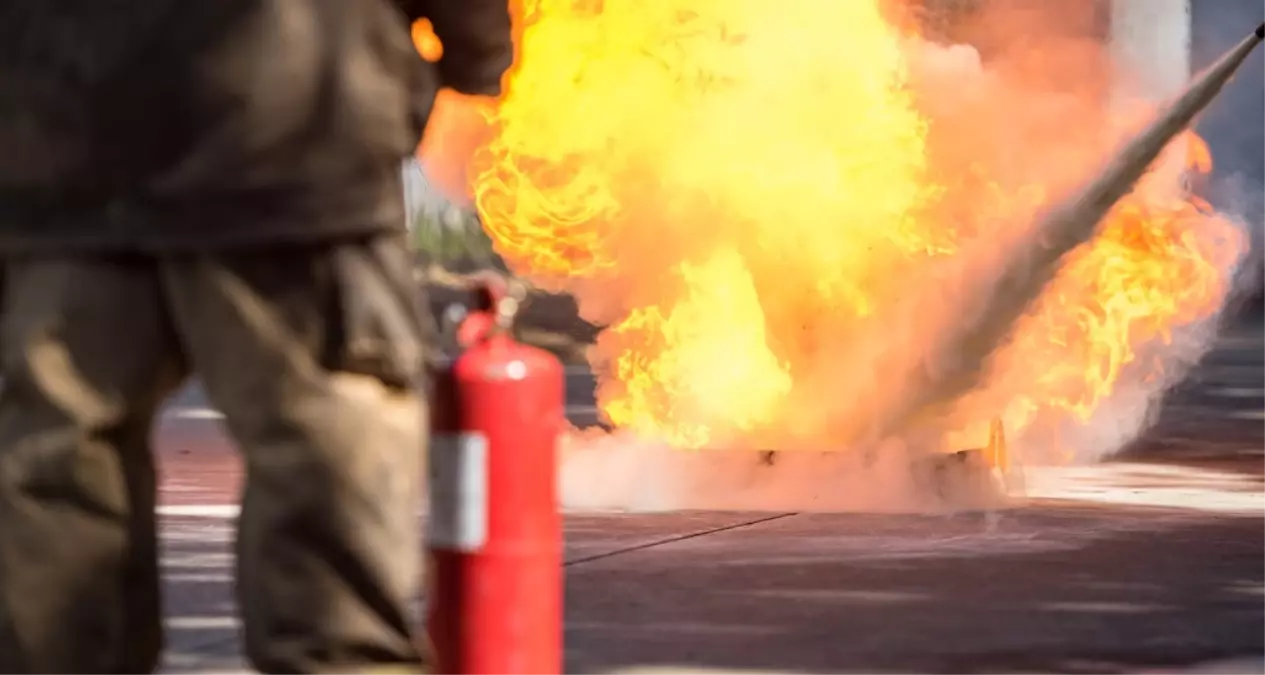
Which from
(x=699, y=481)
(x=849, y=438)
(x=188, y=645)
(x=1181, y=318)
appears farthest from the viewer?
(x=1181, y=318)

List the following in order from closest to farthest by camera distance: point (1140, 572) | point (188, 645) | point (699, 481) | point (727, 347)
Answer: point (188, 645), point (1140, 572), point (699, 481), point (727, 347)

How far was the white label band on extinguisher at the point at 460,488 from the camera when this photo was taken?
396cm

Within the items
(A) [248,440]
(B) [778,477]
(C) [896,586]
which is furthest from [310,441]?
(B) [778,477]

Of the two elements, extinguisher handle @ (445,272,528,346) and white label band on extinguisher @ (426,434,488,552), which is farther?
extinguisher handle @ (445,272,528,346)

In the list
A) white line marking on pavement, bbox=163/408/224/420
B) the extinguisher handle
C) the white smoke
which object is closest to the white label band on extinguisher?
the extinguisher handle

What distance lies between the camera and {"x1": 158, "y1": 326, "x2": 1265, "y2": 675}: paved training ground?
5.71 metres

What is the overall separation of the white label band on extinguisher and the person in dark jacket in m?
0.42

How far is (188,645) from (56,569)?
7.78 feet

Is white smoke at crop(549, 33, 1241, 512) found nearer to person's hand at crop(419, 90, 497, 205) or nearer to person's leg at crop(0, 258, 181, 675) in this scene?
person's hand at crop(419, 90, 497, 205)

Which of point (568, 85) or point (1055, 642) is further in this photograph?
point (568, 85)

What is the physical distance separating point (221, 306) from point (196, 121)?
0.27 m

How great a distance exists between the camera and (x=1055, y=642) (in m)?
5.88

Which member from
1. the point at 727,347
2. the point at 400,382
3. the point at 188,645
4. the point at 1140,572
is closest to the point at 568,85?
the point at 727,347

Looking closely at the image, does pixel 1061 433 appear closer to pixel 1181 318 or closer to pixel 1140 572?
pixel 1181 318
